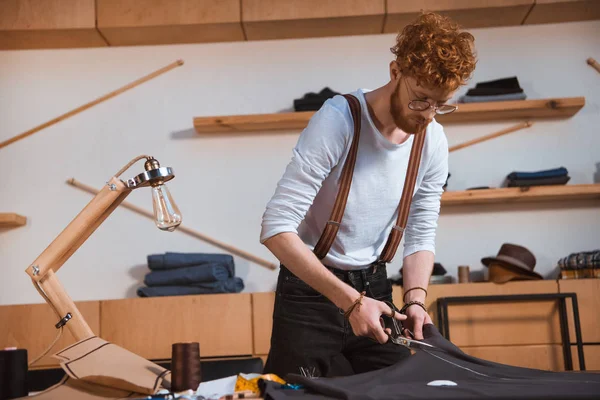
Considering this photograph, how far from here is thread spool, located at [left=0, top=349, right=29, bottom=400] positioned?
133 cm

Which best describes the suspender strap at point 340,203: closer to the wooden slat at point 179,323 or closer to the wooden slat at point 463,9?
the wooden slat at point 179,323

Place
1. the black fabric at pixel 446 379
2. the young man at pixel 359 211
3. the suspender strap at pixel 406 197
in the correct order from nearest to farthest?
the black fabric at pixel 446 379
the young man at pixel 359 211
the suspender strap at pixel 406 197

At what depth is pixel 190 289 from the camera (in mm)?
3645

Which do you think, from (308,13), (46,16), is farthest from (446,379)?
(46,16)

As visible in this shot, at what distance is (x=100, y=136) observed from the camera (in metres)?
4.17

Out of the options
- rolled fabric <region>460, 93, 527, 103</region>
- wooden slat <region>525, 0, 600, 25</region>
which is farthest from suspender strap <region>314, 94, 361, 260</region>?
wooden slat <region>525, 0, 600, 25</region>

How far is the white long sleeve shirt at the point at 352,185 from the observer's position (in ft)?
5.46

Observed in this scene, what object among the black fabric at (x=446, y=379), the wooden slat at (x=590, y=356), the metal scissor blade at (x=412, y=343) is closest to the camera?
the black fabric at (x=446, y=379)

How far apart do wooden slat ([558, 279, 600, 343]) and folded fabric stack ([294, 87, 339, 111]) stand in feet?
5.26

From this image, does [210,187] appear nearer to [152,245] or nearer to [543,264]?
[152,245]

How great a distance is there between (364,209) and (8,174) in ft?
9.90

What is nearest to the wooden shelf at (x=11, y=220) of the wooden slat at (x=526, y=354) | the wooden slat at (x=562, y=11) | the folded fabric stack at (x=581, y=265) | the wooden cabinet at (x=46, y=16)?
the wooden cabinet at (x=46, y=16)

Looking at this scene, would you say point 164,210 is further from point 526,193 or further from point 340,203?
point 526,193

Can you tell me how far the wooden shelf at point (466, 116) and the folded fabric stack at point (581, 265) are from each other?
823 mm
